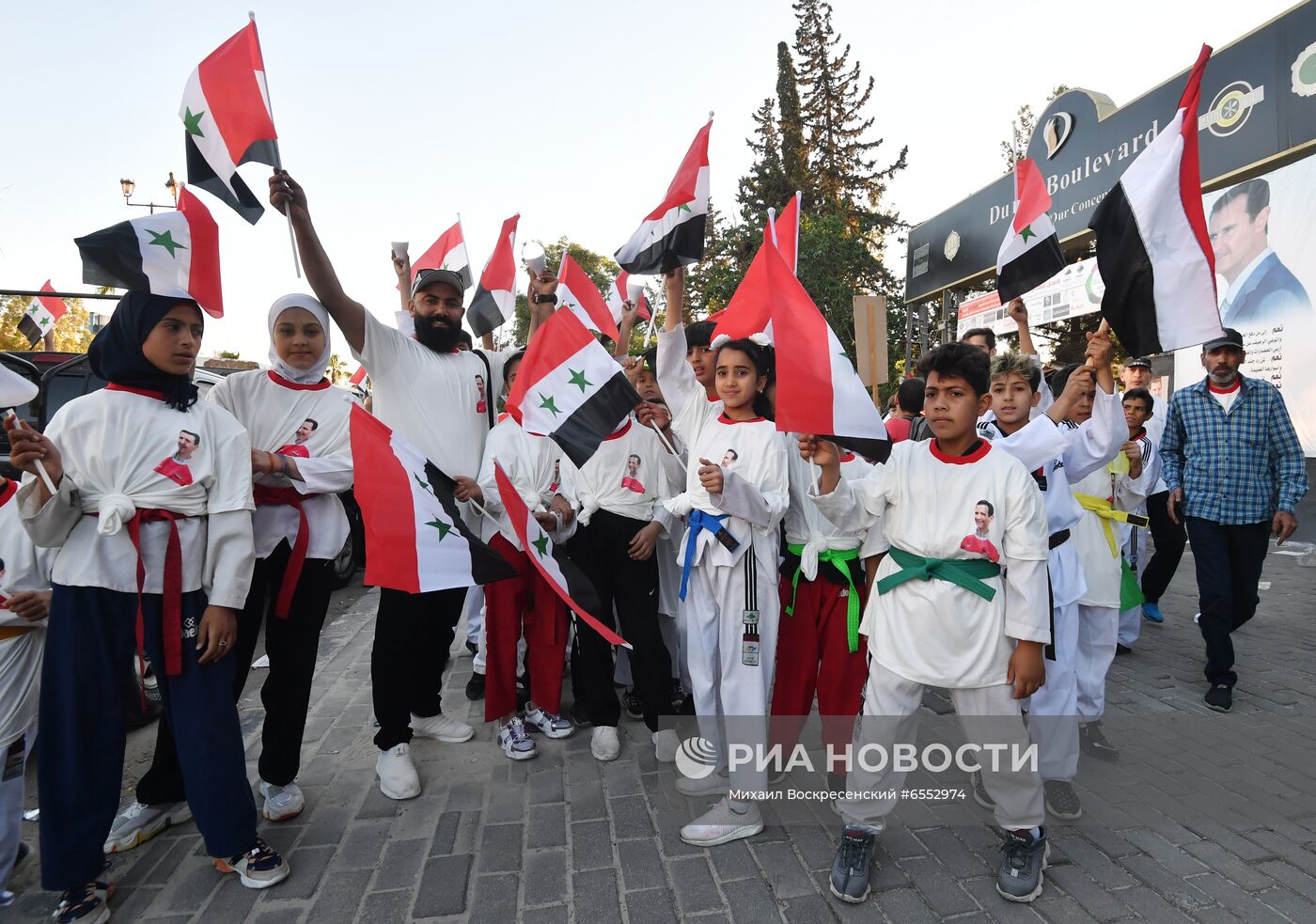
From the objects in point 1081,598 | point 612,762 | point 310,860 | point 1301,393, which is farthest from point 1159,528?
point 310,860

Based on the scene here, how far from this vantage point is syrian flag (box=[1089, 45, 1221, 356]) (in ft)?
8.77

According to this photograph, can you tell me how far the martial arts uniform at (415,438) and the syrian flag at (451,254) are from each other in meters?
2.50

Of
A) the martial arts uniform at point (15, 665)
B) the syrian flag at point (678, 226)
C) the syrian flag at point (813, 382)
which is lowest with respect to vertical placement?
the martial arts uniform at point (15, 665)

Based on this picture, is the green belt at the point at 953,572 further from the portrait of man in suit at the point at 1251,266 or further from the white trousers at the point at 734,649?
the portrait of man in suit at the point at 1251,266


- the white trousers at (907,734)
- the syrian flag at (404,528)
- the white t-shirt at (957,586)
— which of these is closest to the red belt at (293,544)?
the syrian flag at (404,528)

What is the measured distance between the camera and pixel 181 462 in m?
2.44

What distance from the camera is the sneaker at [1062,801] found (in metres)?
2.90

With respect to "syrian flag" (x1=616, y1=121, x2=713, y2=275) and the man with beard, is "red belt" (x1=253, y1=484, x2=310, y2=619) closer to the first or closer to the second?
the man with beard

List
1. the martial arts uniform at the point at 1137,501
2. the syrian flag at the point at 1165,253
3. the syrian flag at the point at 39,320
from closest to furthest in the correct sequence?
the syrian flag at the point at 1165,253
the martial arts uniform at the point at 1137,501
the syrian flag at the point at 39,320

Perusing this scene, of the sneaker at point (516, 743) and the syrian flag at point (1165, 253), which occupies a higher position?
the syrian flag at point (1165, 253)

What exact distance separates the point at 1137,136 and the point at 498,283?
Result: 33.4 feet

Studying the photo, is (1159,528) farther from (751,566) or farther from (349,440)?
(349,440)

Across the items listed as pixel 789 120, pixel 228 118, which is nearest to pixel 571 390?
pixel 228 118

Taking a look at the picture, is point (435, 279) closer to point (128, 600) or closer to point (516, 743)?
point (128, 600)
